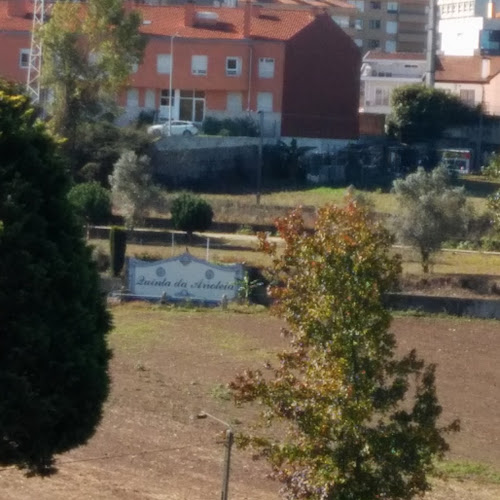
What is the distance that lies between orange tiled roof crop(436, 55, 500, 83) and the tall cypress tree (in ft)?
235

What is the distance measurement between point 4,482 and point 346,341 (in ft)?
Result: 19.0

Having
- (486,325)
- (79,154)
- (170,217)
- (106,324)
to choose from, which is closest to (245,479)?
(106,324)

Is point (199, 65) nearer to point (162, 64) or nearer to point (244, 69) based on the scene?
point (162, 64)

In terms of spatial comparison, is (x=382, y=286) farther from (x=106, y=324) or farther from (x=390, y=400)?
(x=106, y=324)

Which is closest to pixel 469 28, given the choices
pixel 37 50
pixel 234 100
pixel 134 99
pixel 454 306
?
pixel 234 100

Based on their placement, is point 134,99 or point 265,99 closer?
point 265,99

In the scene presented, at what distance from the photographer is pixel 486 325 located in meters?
35.1

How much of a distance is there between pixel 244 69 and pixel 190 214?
23.3 metres

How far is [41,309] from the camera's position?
36.3 feet

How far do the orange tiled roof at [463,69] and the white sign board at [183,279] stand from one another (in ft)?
158

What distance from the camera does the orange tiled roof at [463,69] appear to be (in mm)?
81875

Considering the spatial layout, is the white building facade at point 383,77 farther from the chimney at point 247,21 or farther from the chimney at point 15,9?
the chimney at point 15,9

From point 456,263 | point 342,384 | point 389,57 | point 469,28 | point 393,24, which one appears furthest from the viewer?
point 393,24

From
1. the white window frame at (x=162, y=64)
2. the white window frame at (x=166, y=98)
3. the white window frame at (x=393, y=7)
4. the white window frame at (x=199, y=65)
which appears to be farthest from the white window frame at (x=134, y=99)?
the white window frame at (x=393, y=7)
